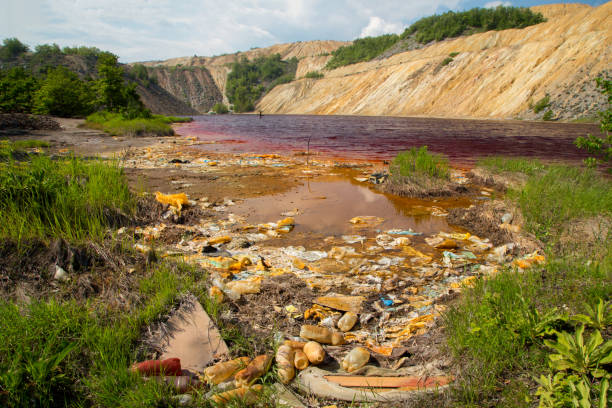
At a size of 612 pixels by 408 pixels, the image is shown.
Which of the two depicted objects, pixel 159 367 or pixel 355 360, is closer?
pixel 159 367

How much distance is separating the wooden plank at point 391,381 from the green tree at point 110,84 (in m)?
29.2

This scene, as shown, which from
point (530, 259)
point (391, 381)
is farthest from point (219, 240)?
point (530, 259)

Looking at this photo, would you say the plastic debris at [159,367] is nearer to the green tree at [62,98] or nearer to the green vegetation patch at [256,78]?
the green tree at [62,98]

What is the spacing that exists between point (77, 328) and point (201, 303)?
2.60 feet

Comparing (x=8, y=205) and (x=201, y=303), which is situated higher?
(x=8, y=205)

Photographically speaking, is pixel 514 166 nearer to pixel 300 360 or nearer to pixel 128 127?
pixel 300 360

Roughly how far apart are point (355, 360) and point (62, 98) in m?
33.3

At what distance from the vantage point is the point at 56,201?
11.3ft

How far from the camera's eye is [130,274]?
2959 mm

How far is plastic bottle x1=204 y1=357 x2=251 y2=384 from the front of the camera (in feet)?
6.38

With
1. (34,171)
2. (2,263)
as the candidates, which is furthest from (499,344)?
(34,171)

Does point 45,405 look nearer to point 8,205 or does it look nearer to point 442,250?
point 8,205

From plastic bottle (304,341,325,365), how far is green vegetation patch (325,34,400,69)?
84623 millimetres

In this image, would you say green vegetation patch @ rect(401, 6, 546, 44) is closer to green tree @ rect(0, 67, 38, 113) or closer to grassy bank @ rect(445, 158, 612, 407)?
green tree @ rect(0, 67, 38, 113)
